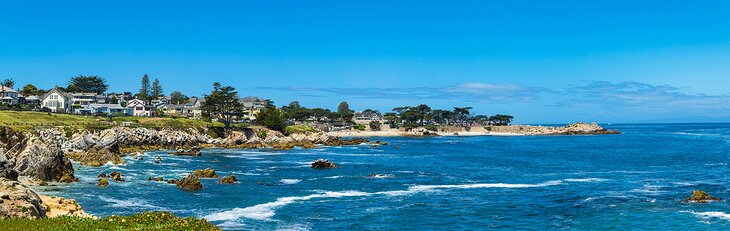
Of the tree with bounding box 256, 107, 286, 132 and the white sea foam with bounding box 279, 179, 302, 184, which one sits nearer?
the white sea foam with bounding box 279, 179, 302, 184

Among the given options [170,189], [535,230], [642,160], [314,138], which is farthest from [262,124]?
[535,230]

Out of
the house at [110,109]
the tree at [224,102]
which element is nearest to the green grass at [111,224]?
the tree at [224,102]

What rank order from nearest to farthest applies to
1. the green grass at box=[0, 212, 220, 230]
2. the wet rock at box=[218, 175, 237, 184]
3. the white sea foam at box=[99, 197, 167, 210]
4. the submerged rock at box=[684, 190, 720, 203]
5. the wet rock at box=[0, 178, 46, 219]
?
the green grass at box=[0, 212, 220, 230] < the wet rock at box=[0, 178, 46, 219] < the white sea foam at box=[99, 197, 167, 210] < the submerged rock at box=[684, 190, 720, 203] < the wet rock at box=[218, 175, 237, 184]

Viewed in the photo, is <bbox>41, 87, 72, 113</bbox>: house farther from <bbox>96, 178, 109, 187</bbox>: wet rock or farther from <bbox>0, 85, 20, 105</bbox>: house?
<bbox>96, 178, 109, 187</bbox>: wet rock

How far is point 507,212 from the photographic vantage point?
45156mm

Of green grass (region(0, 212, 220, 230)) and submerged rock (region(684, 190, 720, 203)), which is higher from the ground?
green grass (region(0, 212, 220, 230))

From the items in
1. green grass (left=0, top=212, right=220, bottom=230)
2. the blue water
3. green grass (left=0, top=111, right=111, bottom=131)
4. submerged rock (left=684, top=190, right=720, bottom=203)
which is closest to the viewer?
green grass (left=0, top=212, right=220, bottom=230)

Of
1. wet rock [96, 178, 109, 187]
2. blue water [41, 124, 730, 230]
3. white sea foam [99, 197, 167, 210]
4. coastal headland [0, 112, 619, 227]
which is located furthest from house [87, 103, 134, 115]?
white sea foam [99, 197, 167, 210]

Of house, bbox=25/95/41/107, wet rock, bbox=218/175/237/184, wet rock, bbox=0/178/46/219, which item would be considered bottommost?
wet rock, bbox=218/175/237/184

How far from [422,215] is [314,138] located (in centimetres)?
11647

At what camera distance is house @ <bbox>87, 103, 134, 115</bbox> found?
182875mm

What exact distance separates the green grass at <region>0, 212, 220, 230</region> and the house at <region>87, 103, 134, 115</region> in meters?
164

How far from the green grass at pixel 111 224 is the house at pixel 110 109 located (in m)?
164

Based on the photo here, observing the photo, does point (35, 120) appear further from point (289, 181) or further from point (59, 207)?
point (59, 207)
